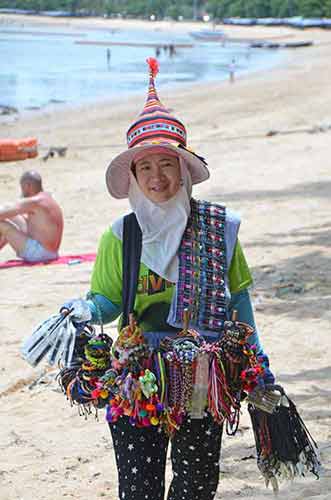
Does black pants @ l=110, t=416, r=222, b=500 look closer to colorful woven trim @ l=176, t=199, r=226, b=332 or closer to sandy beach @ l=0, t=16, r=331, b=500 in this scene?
colorful woven trim @ l=176, t=199, r=226, b=332

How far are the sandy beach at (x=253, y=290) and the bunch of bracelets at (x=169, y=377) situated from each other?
3.47 feet

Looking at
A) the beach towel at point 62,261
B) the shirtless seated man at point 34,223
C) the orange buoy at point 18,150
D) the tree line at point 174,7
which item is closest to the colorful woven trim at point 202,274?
the beach towel at point 62,261

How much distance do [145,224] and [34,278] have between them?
5547mm

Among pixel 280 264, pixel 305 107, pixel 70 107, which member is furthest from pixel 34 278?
pixel 70 107

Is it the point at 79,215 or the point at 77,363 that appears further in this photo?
the point at 79,215

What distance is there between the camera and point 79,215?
11.4 metres

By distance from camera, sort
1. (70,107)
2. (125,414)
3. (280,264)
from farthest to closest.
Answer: (70,107)
(280,264)
(125,414)

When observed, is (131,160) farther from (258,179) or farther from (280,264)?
(258,179)

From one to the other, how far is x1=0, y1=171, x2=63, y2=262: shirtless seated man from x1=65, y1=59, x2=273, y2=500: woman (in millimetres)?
5834

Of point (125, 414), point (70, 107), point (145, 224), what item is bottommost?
point (70, 107)

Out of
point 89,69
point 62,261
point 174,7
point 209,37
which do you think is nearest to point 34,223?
point 62,261

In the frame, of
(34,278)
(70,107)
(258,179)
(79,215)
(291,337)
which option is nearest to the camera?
(291,337)

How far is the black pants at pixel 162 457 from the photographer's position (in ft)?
9.78

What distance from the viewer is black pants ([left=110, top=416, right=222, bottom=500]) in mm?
2982
